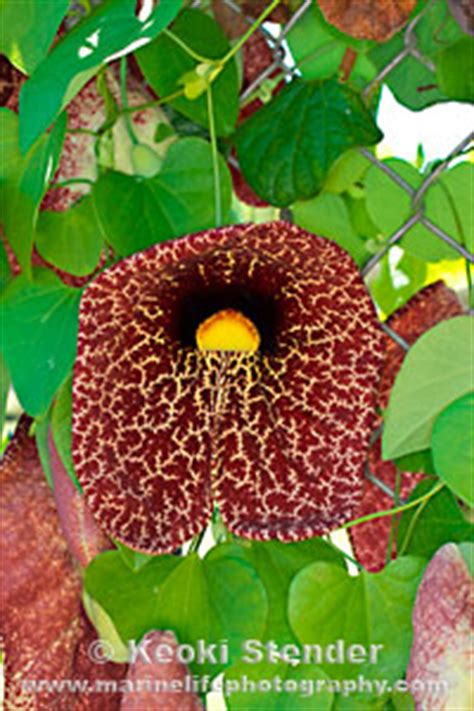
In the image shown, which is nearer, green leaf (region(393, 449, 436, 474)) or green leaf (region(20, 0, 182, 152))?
green leaf (region(20, 0, 182, 152))

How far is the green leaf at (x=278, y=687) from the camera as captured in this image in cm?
78

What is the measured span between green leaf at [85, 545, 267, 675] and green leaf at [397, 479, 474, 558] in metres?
0.11

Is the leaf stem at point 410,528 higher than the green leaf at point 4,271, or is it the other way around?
the green leaf at point 4,271

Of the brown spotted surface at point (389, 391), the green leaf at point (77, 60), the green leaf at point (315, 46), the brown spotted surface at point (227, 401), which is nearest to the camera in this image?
the green leaf at point (77, 60)

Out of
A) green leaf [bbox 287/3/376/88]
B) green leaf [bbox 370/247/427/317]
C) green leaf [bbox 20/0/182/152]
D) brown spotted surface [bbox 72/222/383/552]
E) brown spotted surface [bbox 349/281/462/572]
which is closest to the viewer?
green leaf [bbox 20/0/182/152]

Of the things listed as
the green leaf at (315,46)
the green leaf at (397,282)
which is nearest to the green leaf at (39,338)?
the green leaf at (315,46)

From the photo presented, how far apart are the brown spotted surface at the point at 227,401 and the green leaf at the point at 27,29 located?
133 mm

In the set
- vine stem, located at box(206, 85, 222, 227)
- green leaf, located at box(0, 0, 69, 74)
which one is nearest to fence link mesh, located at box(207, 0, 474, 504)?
vine stem, located at box(206, 85, 222, 227)

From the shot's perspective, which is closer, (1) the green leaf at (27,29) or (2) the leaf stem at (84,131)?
(1) the green leaf at (27,29)

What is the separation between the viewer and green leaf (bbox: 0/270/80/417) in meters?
0.77

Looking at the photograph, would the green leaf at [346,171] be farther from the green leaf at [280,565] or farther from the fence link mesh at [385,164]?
the green leaf at [280,565]

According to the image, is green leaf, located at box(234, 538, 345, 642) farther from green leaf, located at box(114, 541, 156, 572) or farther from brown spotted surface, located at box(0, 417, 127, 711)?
brown spotted surface, located at box(0, 417, 127, 711)

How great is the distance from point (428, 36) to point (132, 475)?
0.39 m

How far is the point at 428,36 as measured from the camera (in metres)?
0.89
